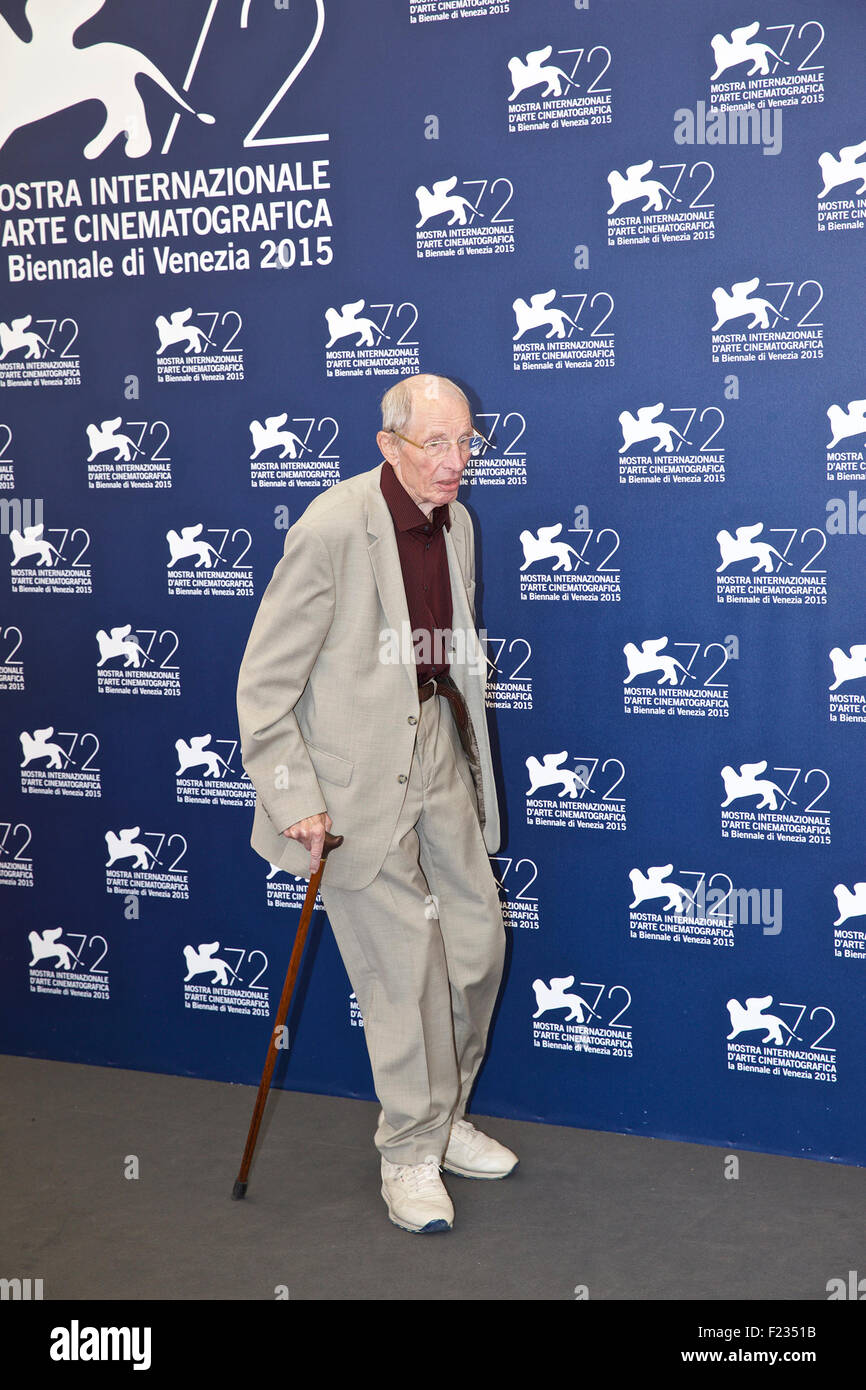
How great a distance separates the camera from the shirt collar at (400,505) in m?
2.87

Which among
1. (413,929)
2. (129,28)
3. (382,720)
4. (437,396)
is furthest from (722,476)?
(129,28)

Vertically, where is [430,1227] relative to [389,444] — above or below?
below

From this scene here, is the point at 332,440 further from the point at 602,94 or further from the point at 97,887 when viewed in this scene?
the point at 97,887

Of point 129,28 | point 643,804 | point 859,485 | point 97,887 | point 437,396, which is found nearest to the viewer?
point 437,396

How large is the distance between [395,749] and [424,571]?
399 mm

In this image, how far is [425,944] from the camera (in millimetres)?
2895

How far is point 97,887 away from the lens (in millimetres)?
3891

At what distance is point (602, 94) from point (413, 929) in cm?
195
